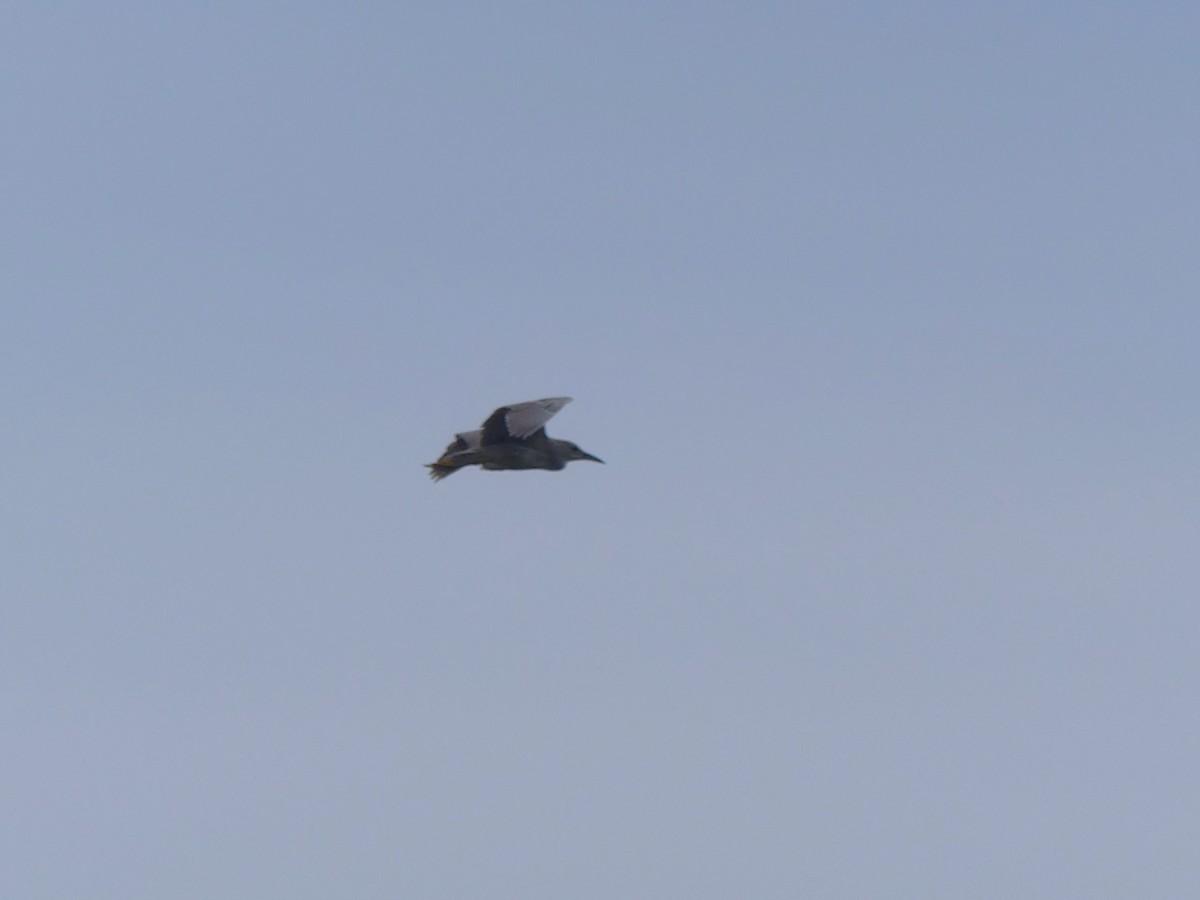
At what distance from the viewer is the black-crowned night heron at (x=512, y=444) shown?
48.3 meters

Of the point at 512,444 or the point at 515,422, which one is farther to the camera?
the point at 512,444

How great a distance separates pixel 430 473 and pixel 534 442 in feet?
9.24

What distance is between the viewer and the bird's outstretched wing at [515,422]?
4803cm

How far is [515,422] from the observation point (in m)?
48.2

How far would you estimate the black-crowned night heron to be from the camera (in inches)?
1901

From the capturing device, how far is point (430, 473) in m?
51.7

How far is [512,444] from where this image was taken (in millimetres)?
49781

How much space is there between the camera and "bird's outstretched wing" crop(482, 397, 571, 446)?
4803 cm

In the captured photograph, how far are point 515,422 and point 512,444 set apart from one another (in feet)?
5.50

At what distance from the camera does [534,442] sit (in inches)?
2000
